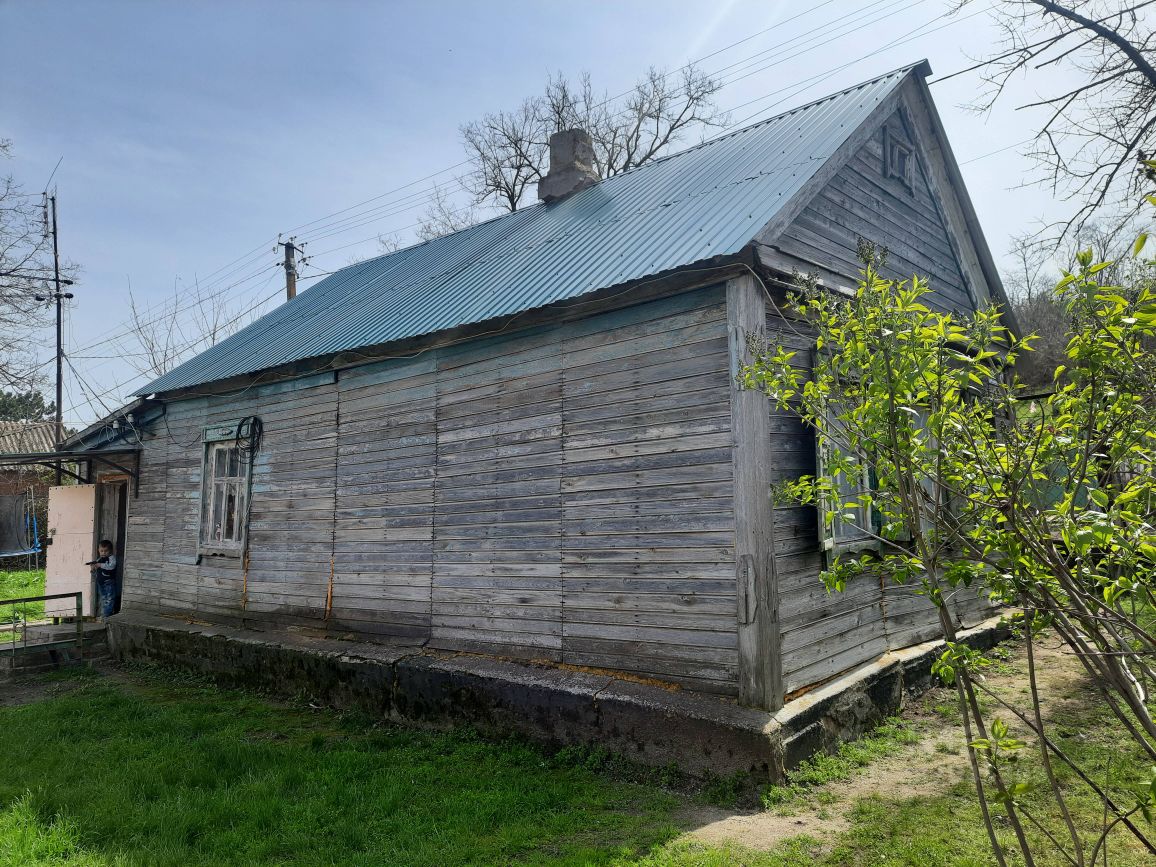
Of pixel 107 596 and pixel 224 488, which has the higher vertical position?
pixel 224 488

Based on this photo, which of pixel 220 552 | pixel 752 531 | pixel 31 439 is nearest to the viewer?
pixel 752 531

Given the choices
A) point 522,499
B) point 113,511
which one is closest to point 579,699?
point 522,499

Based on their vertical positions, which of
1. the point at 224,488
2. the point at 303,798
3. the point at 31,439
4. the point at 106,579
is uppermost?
the point at 31,439

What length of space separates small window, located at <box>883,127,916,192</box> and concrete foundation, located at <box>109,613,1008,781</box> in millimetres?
5159

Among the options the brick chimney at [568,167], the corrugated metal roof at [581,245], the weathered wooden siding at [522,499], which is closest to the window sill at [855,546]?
the weathered wooden siding at [522,499]

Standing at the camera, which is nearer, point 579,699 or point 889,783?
point 889,783

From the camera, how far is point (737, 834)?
4516 mm

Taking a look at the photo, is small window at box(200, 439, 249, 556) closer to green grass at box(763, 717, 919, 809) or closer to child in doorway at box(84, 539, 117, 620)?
child in doorway at box(84, 539, 117, 620)

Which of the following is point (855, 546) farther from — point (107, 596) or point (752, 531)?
point (107, 596)

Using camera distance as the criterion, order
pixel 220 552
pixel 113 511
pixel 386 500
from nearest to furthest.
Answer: pixel 386 500 → pixel 220 552 → pixel 113 511

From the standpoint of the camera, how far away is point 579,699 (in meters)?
5.90

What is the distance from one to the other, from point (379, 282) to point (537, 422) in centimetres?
583

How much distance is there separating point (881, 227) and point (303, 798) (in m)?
7.75

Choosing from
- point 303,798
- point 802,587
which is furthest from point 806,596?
point 303,798
